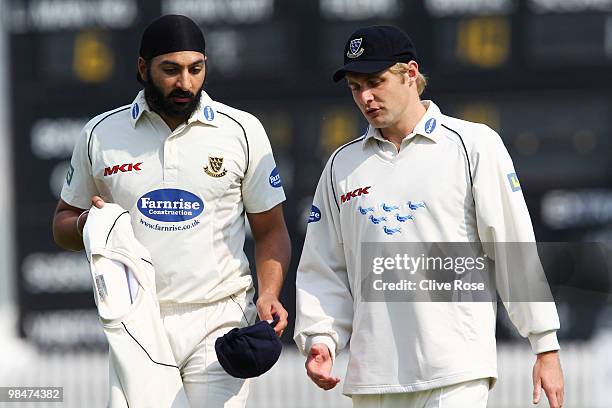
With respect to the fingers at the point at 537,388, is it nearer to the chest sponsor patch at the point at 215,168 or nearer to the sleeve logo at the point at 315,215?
the sleeve logo at the point at 315,215

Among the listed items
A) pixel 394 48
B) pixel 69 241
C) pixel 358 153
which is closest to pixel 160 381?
pixel 69 241

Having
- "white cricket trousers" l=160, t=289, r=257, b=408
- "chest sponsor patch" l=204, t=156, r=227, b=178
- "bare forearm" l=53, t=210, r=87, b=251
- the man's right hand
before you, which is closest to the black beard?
"chest sponsor patch" l=204, t=156, r=227, b=178

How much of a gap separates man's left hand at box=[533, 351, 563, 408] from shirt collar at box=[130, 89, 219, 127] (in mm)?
1190

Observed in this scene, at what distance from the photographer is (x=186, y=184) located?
3.85 metres

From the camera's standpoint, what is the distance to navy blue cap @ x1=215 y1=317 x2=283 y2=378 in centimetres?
363

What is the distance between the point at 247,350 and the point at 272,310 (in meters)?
0.26

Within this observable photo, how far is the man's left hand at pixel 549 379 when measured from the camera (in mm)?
3506

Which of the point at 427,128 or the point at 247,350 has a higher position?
the point at 427,128

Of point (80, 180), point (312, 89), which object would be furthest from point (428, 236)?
point (312, 89)

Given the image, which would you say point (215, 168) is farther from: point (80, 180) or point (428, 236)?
point (428, 236)

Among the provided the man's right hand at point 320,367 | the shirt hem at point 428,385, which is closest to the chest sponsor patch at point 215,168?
the man's right hand at point 320,367

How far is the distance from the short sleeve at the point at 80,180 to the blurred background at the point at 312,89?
14.5 ft

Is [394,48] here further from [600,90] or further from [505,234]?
[600,90]

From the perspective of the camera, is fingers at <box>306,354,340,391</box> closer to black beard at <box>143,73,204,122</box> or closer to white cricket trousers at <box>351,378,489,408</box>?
white cricket trousers at <box>351,378,489,408</box>
